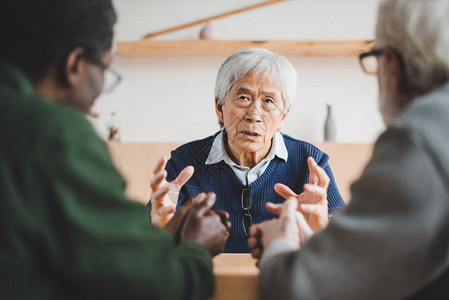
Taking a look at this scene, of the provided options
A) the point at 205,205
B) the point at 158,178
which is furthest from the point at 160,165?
the point at 205,205

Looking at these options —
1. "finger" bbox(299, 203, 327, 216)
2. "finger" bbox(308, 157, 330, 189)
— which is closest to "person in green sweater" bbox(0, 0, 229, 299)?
"finger" bbox(299, 203, 327, 216)

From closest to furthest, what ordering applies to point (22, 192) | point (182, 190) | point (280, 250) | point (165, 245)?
point (22, 192), point (165, 245), point (280, 250), point (182, 190)

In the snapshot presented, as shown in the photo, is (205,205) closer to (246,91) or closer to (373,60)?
(373,60)

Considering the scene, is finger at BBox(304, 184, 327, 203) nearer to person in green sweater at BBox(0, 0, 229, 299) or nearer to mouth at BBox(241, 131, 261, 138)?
mouth at BBox(241, 131, 261, 138)

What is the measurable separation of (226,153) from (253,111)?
26 centimetres

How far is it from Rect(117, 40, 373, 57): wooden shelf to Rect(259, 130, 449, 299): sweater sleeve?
289cm

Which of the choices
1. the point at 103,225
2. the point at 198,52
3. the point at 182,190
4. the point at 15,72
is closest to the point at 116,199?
the point at 103,225

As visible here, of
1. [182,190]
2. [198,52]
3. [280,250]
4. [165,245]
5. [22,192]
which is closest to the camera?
[22,192]

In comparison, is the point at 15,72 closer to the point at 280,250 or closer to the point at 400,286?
the point at 280,250

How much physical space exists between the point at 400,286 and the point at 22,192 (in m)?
0.59

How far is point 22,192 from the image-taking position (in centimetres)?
54

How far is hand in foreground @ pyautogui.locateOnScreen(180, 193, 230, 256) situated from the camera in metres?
0.85

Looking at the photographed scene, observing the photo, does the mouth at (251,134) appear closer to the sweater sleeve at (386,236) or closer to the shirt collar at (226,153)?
the shirt collar at (226,153)

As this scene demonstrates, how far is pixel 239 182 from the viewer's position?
→ 1.73 metres
